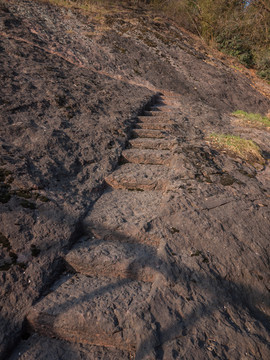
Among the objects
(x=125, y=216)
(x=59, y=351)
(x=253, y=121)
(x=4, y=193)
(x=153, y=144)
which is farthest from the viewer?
(x=253, y=121)

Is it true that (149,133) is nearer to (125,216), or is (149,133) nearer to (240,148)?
(240,148)

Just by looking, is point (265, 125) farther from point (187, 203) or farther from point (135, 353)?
point (135, 353)

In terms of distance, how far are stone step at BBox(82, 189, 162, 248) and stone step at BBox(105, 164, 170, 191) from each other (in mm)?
80

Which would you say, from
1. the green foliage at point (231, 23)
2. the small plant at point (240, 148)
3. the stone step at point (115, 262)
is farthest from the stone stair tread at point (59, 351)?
the green foliage at point (231, 23)

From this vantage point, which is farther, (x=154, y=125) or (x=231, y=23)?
(x=231, y=23)

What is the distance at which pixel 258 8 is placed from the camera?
8.42 m

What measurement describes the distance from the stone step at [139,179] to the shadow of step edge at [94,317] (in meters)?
1.17

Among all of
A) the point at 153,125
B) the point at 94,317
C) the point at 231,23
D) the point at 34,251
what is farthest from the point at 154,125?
the point at 231,23

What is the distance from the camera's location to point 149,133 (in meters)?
3.23

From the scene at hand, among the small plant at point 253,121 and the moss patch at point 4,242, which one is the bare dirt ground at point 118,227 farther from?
the small plant at point 253,121

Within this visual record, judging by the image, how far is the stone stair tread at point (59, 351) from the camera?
3.64 feet

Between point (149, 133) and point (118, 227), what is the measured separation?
1843 mm

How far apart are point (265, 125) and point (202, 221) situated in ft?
11.9

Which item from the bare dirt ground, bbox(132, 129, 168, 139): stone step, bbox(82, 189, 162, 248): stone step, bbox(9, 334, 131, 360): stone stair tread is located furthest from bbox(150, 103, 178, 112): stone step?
bbox(9, 334, 131, 360): stone stair tread
